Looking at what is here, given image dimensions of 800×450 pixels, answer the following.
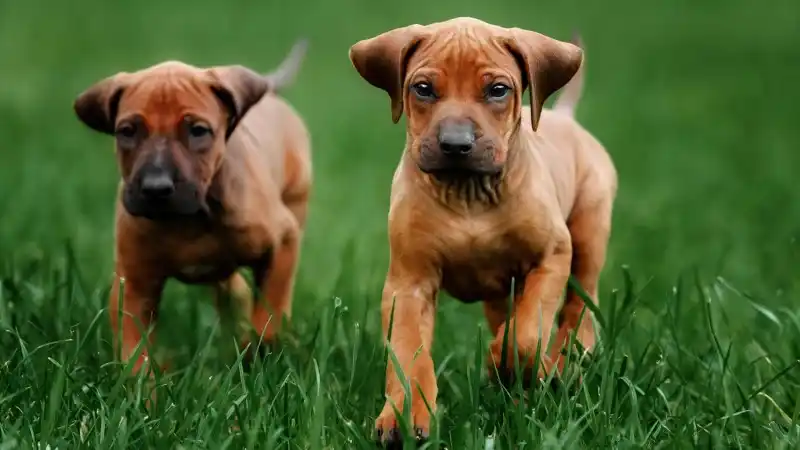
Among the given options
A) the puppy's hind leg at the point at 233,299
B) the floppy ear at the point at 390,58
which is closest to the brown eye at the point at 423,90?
the floppy ear at the point at 390,58

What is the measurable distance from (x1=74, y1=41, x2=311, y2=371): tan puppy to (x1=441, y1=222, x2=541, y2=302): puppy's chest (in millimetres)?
713

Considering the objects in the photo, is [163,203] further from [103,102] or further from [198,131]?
[103,102]

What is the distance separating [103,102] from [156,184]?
476 mm

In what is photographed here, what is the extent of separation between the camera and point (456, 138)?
12.7 feet

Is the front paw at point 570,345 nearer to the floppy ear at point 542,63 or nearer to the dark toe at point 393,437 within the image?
the dark toe at point 393,437

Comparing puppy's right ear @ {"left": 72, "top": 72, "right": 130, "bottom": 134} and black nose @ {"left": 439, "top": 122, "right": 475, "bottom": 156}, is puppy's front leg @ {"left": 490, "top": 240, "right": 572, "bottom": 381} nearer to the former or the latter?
black nose @ {"left": 439, "top": 122, "right": 475, "bottom": 156}

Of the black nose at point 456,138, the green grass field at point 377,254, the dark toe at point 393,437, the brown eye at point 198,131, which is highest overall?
the black nose at point 456,138

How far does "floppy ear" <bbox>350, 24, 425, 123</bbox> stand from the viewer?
4160 mm

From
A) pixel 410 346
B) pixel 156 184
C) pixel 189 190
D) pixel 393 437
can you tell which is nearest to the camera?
pixel 393 437

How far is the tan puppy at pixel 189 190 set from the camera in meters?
4.75

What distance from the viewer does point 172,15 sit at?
16391mm

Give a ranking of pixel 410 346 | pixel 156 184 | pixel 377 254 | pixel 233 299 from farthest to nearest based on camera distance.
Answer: pixel 377 254 < pixel 233 299 < pixel 156 184 < pixel 410 346

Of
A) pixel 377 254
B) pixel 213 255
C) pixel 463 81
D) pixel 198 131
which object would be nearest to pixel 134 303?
pixel 213 255

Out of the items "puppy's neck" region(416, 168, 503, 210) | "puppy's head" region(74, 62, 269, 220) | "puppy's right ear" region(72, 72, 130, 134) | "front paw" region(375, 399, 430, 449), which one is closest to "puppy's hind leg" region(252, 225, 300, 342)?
"puppy's head" region(74, 62, 269, 220)
